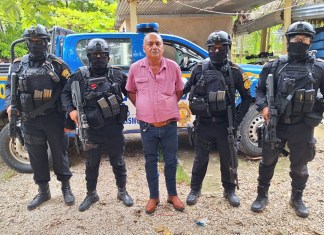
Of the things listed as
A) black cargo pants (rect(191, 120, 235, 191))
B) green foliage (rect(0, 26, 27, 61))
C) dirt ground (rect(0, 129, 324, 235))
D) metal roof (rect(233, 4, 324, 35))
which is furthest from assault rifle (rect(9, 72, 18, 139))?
green foliage (rect(0, 26, 27, 61))

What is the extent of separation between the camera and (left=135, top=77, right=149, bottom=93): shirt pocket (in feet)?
9.91

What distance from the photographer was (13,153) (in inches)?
175

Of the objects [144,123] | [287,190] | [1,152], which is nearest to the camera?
[144,123]

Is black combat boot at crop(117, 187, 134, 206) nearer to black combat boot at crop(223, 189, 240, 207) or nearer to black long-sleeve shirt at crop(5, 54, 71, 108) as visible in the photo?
black combat boot at crop(223, 189, 240, 207)

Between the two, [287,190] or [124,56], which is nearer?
[287,190]

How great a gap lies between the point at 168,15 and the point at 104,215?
810 cm

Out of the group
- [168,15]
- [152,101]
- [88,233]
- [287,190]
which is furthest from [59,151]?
[168,15]

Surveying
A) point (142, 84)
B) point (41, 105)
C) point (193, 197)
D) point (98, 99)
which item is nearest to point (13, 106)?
point (41, 105)

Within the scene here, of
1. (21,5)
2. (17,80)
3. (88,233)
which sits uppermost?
(21,5)

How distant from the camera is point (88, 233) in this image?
9.57ft

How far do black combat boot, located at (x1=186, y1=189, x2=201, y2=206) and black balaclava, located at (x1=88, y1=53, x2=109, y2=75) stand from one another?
5.36 ft

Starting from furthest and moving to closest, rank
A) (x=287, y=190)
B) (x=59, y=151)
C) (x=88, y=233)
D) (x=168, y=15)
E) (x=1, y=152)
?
1. (x=168, y=15)
2. (x=1, y=152)
3. (x=287, y=190)
4. (x=59, y=151)
5. (x=88, y=233)

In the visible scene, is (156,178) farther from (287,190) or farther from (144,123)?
(287,190)

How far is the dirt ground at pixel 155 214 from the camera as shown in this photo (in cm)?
296
